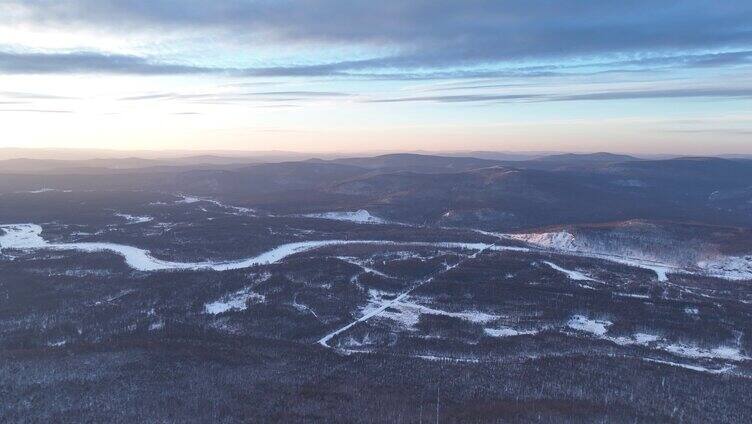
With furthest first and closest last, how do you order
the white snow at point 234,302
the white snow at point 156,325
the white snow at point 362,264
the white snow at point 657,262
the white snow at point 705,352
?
the white snow at point 657,262 < the white snow at point 362,264 < the white snow at point 234,302 < the white snow at point 156,325 < the white snow at point 705,352

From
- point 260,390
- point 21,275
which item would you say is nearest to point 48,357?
point 260,390

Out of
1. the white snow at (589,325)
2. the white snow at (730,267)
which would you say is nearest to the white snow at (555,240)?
the white snow at (730,267)

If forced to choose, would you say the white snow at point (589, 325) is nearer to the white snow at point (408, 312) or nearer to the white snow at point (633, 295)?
the white snow at point (408, 312)

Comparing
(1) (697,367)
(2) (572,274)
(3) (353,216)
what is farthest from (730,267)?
(3) (353,216)

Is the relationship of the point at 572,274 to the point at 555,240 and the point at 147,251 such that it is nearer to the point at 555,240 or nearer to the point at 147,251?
the point at 555,240

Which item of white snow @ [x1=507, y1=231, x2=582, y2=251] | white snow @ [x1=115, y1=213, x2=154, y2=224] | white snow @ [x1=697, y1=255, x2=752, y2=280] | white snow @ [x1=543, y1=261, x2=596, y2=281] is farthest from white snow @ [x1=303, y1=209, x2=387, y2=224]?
white snow @ [x1=697, y1=255, x2=752, y2=280]

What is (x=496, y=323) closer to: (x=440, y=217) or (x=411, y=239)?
(x=411, y=239)
